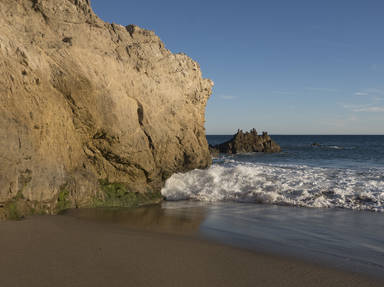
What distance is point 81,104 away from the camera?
24.6ft

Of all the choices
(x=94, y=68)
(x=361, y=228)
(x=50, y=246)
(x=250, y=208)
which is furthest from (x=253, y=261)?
(x=94, y=68)

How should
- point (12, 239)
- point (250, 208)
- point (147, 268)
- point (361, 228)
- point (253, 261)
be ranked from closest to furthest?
point (147, 268) → point (253, 261) → point (12, 239) → point (361, 228) → point (250, 208)

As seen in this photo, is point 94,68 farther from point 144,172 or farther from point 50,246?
point 50,246

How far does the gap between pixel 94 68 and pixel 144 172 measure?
10.0ft

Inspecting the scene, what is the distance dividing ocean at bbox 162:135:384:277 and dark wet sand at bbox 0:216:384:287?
0.55m

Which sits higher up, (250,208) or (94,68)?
(94,68)

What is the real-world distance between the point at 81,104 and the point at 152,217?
121 inches

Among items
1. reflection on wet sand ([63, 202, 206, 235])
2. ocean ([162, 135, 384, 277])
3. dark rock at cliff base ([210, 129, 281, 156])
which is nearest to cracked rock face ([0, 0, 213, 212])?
reflection on wet sand ([63, 202, 206, 235])

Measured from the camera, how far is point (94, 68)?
307 inches

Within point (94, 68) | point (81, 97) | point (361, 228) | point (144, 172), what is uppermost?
point (94, 68)

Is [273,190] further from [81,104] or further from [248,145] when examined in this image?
[248,145]

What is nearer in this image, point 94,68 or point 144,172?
point 94,68

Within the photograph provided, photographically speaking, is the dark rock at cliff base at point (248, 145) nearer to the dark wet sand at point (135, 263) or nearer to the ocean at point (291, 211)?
the ocean at point (291, 211)

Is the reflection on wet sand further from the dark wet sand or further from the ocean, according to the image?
the dark wet sand
